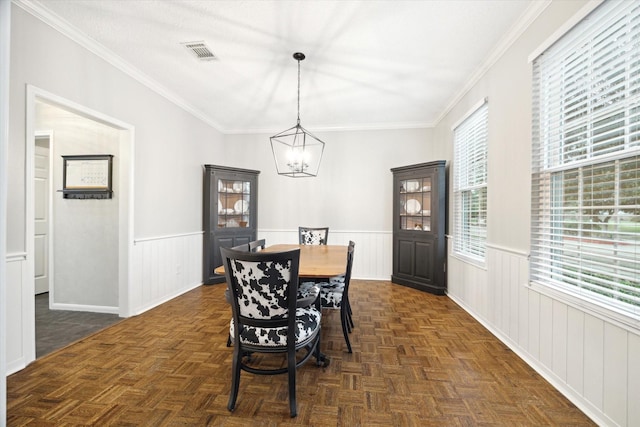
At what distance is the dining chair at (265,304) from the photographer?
5.02 ft

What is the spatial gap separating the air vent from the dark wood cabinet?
3.03 m

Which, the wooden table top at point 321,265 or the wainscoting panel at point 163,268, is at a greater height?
the wooden table top at point 321,265

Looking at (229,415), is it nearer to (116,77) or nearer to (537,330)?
(537,330)

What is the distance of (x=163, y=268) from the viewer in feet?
12.0

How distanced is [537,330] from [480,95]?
7.64 feet

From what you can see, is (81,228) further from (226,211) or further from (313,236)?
(313,236)

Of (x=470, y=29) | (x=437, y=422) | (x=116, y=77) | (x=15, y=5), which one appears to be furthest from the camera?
(x=116, y=77)

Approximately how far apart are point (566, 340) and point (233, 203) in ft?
14.5

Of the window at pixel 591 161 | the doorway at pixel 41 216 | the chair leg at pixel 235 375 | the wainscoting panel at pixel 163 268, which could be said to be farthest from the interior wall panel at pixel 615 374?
the doorway at pixel 41 216

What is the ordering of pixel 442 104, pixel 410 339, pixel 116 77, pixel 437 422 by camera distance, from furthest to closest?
pixel 442 104
pixel 116 77
pixel 410 339
pixel 437 422

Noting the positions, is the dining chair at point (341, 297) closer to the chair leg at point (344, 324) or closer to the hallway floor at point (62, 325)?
the chair leg at point (344, 324)

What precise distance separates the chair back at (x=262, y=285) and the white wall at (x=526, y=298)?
5.42 ft

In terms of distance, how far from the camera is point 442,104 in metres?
4.07

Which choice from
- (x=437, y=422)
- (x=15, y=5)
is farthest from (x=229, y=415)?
(x=15, y=5)
